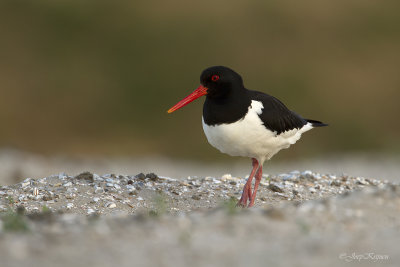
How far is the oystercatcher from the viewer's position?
6645 millimetres

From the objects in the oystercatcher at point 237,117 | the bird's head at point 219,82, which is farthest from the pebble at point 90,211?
the bird's head at point 219,82

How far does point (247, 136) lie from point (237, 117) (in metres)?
0.24

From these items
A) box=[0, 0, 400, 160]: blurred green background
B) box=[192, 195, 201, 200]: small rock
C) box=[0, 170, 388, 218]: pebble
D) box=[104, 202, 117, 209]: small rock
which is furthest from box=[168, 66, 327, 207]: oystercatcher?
box=[0, 0, 400, 160]: blurred green background

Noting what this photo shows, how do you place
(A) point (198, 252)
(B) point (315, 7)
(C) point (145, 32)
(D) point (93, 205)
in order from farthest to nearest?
(B) point (315, 7), (C) point (145, 32), (D) point (93, 205), (A) point (198, 252)

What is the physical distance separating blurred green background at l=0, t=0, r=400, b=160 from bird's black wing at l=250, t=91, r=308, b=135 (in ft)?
27.8

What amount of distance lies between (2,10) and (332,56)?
11.7 metres

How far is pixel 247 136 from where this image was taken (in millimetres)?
6688

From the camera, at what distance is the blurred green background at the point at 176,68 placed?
17.8 m

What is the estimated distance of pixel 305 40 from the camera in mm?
22250

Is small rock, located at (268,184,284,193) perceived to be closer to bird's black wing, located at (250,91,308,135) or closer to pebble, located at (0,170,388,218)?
pebble, located at (0,170,388,218)

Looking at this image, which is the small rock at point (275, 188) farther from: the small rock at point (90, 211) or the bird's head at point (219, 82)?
the small rock at point (90, 211)

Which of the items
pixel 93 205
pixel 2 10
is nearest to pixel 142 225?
pixel 93 205

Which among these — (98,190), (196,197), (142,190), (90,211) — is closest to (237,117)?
(196,197)

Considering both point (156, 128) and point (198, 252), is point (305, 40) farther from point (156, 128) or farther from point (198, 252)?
point (198, 252)
